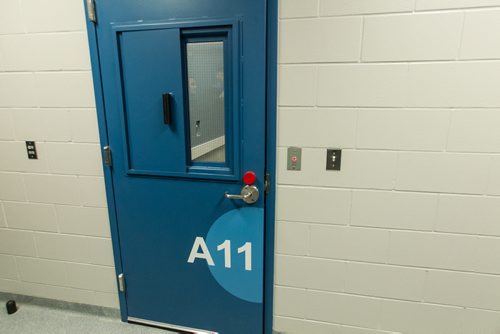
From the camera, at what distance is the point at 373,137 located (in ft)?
4.42

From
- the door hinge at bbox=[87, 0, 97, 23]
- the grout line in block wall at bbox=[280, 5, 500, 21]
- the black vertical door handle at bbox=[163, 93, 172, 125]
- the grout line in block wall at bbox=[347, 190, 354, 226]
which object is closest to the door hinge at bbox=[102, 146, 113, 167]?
the black vertical door handle at bbox=[163, 93, 172, 125]

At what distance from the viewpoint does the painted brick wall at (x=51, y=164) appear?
1.56m

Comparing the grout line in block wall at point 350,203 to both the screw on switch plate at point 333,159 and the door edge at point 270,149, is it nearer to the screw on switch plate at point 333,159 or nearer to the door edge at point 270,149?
the screw on switch plate at point 333,159

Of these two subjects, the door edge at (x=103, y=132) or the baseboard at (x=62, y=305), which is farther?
the baseboard at (x=62, y=305)

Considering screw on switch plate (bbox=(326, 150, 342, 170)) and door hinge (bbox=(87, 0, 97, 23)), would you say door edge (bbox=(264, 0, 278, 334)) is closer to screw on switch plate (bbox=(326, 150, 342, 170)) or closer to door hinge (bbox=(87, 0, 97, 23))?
screw on switch plate (bbox=(326, 150, 342, 170))

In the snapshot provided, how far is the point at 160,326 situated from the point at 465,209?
6.12 feet

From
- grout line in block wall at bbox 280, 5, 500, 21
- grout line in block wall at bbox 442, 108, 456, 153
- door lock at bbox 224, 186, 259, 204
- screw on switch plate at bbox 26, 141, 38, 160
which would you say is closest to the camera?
grout line in block wall at bbox 280, 5, 500, 21

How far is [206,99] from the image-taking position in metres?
1.46

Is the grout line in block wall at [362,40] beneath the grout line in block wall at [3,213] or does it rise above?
above

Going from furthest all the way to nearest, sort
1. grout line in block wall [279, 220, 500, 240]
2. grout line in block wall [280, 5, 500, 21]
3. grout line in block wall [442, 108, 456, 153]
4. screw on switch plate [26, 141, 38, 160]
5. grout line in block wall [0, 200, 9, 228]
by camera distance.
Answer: grout line in block wall [0, 200, 9, 228], screw on switch plate [26, 141, 38, 160], grout line in block wall [279, 220, 500, 240], grout line in block wall [442, 108, 456, 153], grout line in block wall [280, 5, 500, 21]

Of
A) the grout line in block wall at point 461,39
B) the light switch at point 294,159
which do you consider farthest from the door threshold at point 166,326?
the grout line in block wall at point 461,39

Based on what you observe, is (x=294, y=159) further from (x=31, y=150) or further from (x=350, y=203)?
(x=31, y=150)

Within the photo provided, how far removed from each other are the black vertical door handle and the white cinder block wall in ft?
1.58

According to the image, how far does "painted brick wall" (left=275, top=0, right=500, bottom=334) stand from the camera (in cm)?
122
